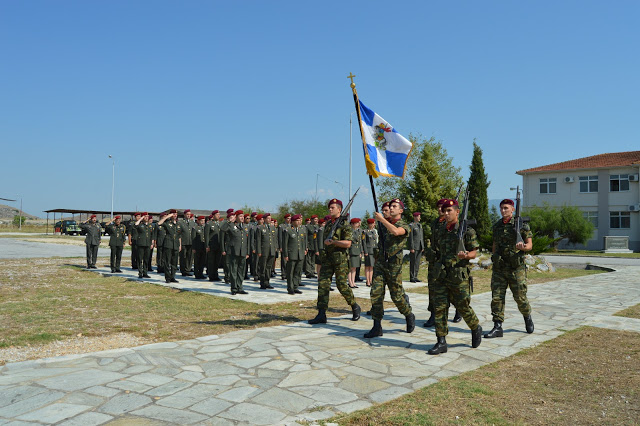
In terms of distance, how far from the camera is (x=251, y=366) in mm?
5191

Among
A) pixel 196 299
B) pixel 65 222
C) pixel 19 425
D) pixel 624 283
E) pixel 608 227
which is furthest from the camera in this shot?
pixel 65 222

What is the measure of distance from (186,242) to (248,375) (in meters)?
10.5

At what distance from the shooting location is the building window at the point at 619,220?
36719 mm

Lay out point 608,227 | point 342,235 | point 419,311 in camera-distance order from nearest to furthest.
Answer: point 342,235 < point 419,311 < point 608,227

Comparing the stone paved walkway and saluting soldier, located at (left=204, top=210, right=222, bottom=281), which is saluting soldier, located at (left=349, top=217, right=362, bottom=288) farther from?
the stone paved walkway

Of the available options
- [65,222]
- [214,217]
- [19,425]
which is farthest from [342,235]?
[65,222]

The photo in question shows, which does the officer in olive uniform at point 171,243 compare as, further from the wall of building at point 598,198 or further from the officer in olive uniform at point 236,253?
the wall of building at point 598,198

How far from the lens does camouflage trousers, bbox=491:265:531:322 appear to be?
6848 millimetres

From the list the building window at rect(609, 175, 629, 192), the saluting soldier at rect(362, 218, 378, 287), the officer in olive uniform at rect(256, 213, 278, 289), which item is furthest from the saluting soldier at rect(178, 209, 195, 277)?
the building window at rect(609, 175, 629, 192)

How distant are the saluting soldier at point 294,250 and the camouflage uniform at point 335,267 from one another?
3.89m

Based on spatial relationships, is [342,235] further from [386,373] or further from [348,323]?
[386,373]

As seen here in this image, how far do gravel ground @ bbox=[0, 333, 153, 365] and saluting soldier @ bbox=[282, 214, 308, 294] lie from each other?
202 inches

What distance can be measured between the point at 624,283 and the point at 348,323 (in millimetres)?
10767

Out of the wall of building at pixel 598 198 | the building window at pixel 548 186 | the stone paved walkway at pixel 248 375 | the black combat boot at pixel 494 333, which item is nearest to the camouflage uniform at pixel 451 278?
the stone paved walkway at pixel 248 375
